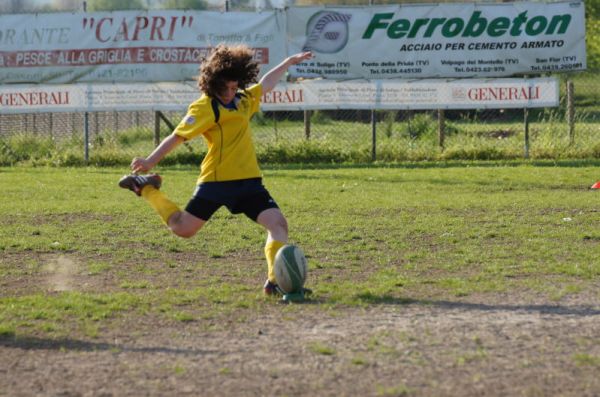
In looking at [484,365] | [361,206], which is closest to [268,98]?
[361,206]

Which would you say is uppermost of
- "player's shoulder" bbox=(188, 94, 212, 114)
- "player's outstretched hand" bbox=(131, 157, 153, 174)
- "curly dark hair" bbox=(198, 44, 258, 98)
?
"curly dark hair" bbox=(198, 44, 258, 98)

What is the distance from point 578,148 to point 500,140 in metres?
1.70

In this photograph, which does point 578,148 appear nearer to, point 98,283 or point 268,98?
point 268,98

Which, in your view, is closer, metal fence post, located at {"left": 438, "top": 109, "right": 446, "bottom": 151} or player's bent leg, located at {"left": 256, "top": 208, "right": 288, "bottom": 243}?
player's bent leg, located at {"left": 256, "top": 208, "right": 288, "bottom": 243}

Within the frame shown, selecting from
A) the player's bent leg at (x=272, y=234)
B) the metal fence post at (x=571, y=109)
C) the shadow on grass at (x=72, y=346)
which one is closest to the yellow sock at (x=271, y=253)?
the player's bent leg at (x=272, y=234)

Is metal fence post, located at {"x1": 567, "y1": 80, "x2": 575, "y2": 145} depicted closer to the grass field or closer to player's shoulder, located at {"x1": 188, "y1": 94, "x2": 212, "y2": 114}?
the grass field

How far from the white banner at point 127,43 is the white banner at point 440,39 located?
84cm

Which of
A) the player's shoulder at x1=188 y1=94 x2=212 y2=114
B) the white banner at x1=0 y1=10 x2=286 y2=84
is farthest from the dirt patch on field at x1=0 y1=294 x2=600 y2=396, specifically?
the white banner at x1=0 y1=10 x2=286 y2=84

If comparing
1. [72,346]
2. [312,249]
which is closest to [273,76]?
[312,249]

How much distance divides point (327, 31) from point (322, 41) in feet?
0.74

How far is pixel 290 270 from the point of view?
747 cm

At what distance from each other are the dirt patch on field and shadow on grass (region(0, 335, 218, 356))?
0.5 inches

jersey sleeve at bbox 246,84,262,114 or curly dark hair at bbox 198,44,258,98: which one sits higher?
curly dark hair at bbox 198,44,258,98

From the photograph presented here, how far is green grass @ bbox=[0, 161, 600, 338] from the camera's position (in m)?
7.55
